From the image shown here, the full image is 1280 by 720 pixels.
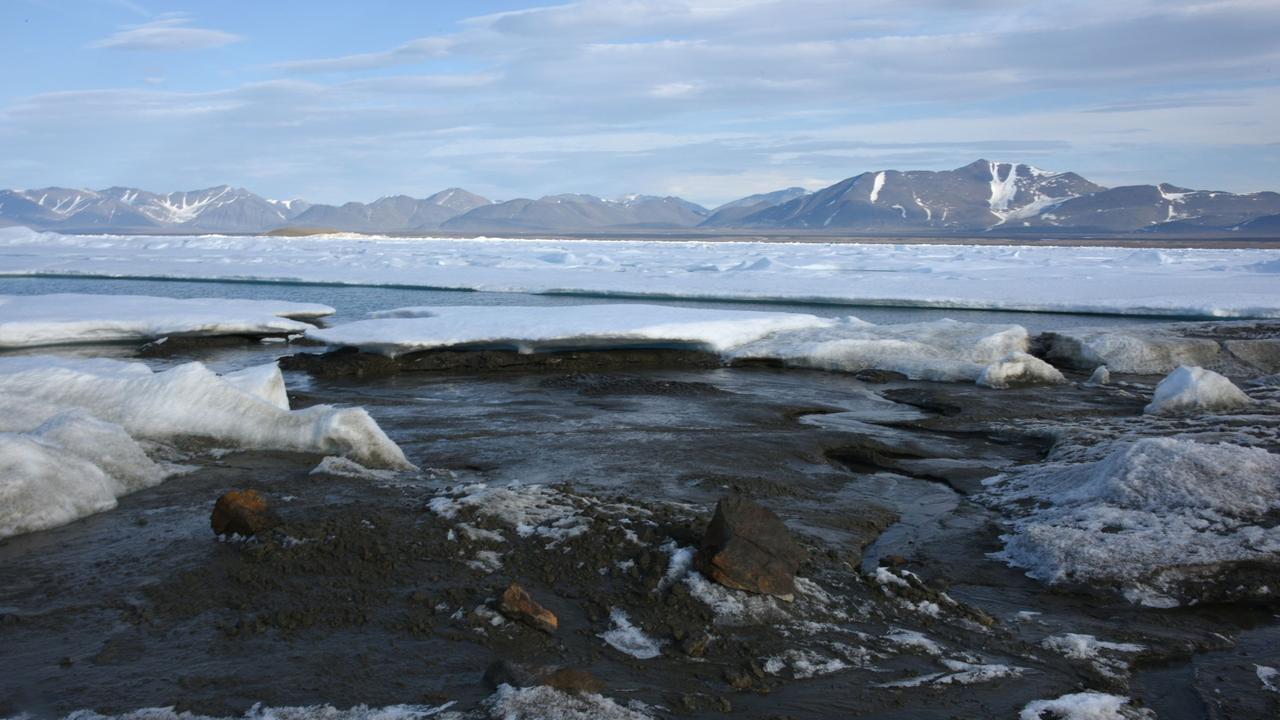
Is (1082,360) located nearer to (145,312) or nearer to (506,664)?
(506,664)

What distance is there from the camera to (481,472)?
6.78m

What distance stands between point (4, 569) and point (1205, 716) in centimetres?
519

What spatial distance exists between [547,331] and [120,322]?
5885 mm

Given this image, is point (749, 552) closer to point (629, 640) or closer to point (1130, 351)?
point (629, 640)

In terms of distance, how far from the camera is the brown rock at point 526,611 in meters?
4.19

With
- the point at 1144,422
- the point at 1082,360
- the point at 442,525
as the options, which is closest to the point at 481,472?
the point at 442,525

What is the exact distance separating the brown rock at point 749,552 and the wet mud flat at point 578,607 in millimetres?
72

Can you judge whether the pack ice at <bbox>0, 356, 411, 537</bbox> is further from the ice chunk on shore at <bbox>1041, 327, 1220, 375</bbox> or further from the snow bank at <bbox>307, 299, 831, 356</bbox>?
the ice chunk on shore at <bbox>1041, 327, 1220, 375</bbox>

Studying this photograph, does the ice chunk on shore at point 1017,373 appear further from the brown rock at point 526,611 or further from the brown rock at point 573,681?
the brown rock at point 573,681

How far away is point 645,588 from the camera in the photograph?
4.59 metres

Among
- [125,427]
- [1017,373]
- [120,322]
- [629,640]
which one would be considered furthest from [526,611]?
[120,322]

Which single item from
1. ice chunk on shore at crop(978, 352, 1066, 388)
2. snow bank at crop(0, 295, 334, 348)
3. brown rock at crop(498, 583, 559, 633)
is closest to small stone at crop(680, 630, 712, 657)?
brown rock at crop(498, 583, 559, 633)

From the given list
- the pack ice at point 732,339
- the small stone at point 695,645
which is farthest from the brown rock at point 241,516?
the pack ice at point 732,339

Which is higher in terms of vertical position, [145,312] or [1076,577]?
[145,312]
